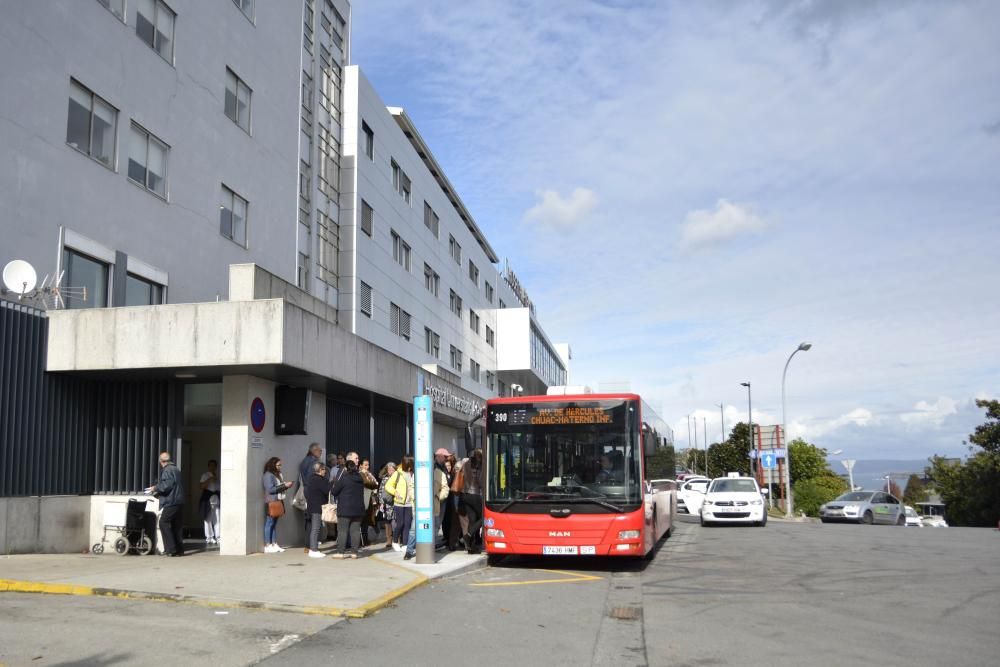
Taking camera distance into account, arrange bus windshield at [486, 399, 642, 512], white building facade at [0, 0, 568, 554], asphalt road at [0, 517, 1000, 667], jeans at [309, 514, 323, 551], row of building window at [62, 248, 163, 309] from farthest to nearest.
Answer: row of building window at [62, 248, 163, 309] < white building facade at [0, 0, 568, 554] < jeans at [309, 514, 323, 551] < bus windshield at [486, 399, 642, 512] < asphalt road at [0, 517, 1000, 667]

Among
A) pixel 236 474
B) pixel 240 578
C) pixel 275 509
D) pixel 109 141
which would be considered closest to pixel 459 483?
pixel 275 509

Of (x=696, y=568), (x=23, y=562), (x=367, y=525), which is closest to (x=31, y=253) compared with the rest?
(x=23, y=562)

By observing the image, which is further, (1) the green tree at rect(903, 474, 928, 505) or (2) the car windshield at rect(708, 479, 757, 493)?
(1) the green tree at rect(903, 474, 928, 505)

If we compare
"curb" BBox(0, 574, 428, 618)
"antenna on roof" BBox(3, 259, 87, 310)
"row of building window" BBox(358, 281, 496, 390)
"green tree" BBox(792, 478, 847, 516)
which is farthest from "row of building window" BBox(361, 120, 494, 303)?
"curb" BBox(0, 574, 428, 618)

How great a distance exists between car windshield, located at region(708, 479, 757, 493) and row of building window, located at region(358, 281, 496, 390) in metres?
13.7

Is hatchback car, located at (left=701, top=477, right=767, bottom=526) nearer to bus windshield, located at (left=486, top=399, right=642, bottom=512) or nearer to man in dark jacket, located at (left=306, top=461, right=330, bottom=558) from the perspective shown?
bus windshield, located at (left=486, top=399, right=642, bottom=512)

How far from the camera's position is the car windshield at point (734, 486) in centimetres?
2672

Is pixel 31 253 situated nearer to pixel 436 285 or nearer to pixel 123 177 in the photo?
pixel 123 177

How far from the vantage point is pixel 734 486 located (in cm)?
2703

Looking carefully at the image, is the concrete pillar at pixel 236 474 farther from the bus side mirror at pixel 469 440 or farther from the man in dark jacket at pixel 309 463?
the bus side mirror at pixel 469 440


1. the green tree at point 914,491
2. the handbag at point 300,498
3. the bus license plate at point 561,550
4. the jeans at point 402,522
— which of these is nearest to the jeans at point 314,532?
the jeans at point 402,522

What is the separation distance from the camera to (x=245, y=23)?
983 inches

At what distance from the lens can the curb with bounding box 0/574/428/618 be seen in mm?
9000

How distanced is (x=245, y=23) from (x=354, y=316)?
10380 millimetres
